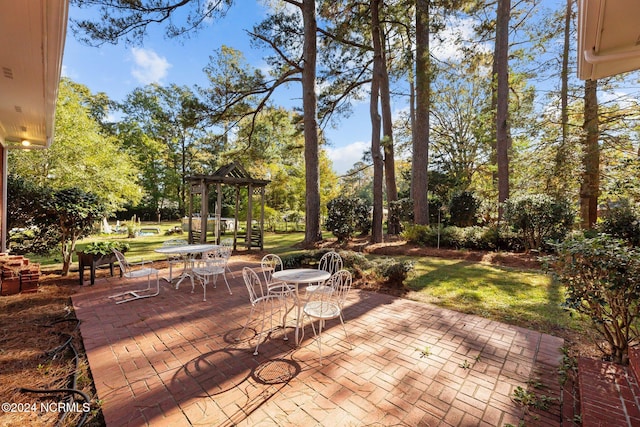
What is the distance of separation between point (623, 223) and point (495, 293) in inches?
166

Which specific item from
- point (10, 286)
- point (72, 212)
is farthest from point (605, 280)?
point (10, 286)

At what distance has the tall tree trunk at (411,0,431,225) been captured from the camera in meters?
8.61

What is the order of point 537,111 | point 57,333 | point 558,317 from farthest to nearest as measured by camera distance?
point 537,111
point 558,317
point 57,333

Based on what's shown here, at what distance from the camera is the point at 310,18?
948 centimetres

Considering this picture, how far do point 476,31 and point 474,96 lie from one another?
365 inches

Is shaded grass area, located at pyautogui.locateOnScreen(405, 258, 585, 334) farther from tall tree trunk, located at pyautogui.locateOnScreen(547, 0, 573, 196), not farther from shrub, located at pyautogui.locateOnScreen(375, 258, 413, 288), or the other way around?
tall tree trunk, located at pyautogui.locateOnScreen(547, 0, 573, 196)

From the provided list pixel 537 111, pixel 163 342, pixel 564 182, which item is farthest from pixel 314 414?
pixel 537 111

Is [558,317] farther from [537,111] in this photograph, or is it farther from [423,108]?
[537,111]

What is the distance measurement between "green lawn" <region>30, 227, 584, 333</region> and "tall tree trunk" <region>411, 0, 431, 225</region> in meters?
3.74

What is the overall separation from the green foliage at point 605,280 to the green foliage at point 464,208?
32.1 ft

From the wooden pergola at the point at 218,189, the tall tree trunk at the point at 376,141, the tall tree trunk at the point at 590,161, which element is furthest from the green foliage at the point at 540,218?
the wooden pergola at the point at 218,189

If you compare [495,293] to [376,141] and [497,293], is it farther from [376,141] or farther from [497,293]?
[376,141]

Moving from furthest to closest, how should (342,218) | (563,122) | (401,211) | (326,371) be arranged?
(401,211)
(342,218)
(563,122)
(326,371)

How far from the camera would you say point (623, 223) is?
6316 mm
